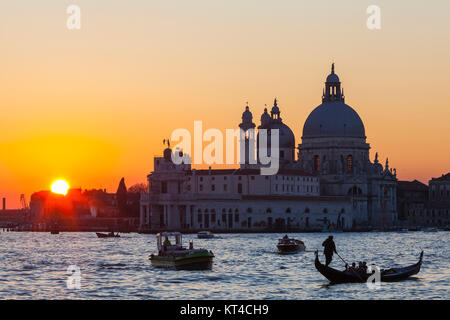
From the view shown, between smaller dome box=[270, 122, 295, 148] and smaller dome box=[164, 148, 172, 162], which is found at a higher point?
smaller dome box=[270, 122, 295, 148]

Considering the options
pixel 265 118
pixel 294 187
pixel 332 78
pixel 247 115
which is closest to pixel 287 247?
pixel 294 187

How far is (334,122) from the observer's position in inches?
6196

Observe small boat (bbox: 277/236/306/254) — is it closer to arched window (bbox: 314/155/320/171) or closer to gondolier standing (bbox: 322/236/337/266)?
gondolier standing (bbox: 322/236/337/266)

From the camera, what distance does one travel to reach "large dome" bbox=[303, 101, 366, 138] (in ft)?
517

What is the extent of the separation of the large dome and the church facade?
158mm

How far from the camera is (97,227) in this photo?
484ft

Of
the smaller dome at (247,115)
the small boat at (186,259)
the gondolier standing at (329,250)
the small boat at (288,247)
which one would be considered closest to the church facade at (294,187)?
the smaller dome at (247,115)

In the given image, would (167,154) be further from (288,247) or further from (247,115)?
(288,247)

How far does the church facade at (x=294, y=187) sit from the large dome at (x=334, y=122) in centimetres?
16

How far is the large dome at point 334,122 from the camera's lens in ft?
517

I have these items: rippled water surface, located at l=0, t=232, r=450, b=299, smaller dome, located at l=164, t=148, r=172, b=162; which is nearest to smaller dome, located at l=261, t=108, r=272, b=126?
smaller dome, located at l=164, t=148, r=172, b=162

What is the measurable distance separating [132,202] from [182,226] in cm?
3346
